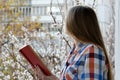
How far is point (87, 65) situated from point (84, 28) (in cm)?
14

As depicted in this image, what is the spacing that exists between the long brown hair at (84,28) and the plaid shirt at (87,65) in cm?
3

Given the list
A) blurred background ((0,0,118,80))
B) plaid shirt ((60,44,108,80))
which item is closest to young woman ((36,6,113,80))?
plaid shirt ((60,44,108,80))

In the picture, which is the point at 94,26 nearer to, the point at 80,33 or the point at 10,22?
the point at 80,33

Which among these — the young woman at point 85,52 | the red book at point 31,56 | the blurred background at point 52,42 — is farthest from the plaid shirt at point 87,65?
the blurred background at point 52,42

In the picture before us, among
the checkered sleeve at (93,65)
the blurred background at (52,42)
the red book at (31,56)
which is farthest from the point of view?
the blurred background at (52,42)

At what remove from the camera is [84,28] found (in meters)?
1.33

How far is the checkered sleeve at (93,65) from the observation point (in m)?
1.27

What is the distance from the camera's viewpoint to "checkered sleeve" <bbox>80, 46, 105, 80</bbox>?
4.15 ft

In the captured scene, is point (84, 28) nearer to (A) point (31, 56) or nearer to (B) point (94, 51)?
(B) point (94, 51)

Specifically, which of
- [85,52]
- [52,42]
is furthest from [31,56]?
[52,42]

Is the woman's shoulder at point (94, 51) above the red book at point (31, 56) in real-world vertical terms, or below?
above

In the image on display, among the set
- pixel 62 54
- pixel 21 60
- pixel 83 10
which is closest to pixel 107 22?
pixel 62 54

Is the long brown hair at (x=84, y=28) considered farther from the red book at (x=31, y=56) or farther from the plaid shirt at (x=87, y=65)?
the red book at (x=31, y=56)

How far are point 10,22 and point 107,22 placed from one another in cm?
303
